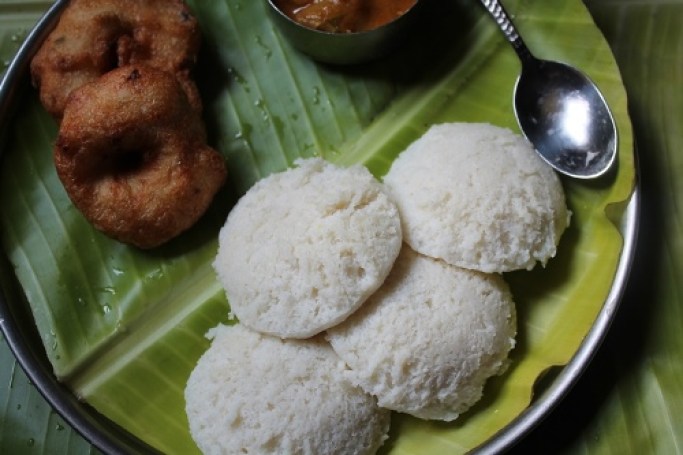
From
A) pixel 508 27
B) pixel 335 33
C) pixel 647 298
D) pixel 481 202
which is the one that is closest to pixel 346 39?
pixel 335 33

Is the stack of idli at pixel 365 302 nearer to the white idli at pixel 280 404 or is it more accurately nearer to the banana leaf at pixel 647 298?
the white idli at pixel 280 404

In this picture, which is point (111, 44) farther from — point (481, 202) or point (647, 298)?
point (647, 298)

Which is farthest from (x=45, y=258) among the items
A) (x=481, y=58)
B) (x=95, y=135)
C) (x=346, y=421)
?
(x=481, y=58)

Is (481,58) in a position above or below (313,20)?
below

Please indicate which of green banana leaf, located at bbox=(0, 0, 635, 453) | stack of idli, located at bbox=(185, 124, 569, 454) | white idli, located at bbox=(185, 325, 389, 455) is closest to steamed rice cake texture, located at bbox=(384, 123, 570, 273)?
stack of idli, located at bbox=(185, 124, 569, 454)

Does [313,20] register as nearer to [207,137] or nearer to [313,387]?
[207,137]

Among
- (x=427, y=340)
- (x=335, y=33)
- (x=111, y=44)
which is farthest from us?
(x=111, y=44)

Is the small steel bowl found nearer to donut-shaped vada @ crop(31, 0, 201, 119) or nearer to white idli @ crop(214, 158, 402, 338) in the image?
donut-shaped vada @ crop(31, 0, 201, 119)
